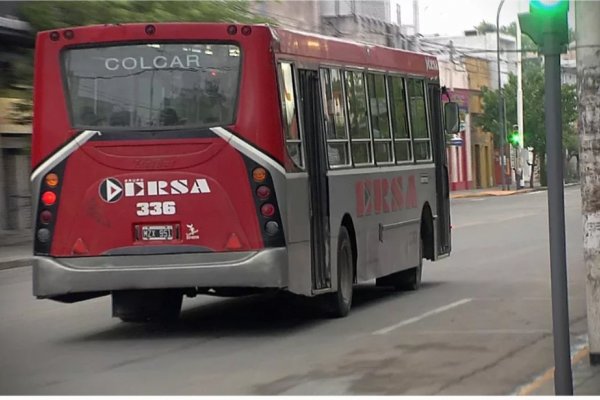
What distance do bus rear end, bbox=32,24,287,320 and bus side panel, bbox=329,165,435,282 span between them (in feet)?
5.27

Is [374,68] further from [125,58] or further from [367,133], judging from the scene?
[125,58]

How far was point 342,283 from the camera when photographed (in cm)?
1377

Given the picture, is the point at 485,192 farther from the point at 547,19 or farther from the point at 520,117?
the point at 547,19

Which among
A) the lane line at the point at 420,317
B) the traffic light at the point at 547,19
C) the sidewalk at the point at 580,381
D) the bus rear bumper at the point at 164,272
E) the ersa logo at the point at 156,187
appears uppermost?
the traffic light at the point at 547,19

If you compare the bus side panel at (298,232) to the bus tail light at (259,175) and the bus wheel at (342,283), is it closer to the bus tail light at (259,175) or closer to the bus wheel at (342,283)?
the bus tail light at (259,175)

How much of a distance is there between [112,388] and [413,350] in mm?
2817

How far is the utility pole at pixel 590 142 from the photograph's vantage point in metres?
9.44

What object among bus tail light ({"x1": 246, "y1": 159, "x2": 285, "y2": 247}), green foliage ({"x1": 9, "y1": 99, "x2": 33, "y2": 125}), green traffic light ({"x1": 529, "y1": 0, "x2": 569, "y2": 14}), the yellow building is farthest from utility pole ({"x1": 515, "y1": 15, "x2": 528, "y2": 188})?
green traffic light ({"x1": 529, "y1": 0, "x2": 569, "y2": 14})

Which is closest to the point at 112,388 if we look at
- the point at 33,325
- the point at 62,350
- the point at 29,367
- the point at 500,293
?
the point at 29,367

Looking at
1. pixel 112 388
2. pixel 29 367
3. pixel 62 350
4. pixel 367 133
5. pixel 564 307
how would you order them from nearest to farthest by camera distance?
pixel 564 307, pixel 112 388, pixel 29 367, pixel 62 350, pixel 367 133

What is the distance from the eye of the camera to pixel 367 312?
46.9 ft

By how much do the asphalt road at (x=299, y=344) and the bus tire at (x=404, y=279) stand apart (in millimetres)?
229

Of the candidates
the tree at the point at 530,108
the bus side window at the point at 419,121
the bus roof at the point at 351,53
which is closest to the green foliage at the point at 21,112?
the bus roof at the point at 351,53

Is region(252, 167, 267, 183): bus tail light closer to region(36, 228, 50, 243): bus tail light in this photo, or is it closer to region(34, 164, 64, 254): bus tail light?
region(34, 164, 64, 254): bus tail light
